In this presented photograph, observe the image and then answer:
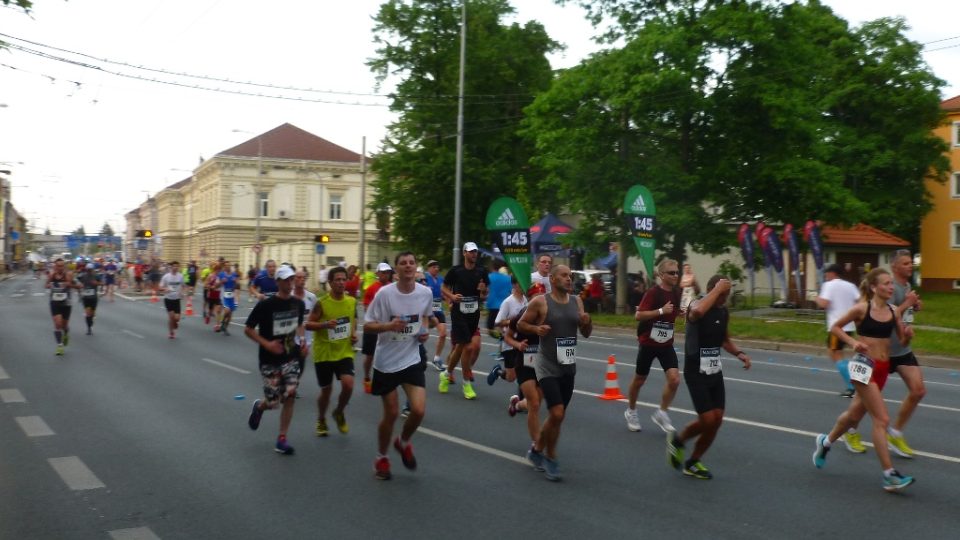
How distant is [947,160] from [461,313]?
4647 cm

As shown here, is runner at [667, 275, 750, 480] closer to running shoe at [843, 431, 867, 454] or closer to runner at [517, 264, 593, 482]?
runner at [517, 264, 593, 482]

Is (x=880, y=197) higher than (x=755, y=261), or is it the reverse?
(x=880, y=197)

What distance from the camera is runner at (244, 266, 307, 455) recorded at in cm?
841

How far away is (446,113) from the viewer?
44.3m

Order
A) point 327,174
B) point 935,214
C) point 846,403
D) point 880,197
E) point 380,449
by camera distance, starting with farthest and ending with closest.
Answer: point 327,174
point 935,214
point 880,197
point 846,403
point 380,449

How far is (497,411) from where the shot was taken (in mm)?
10992

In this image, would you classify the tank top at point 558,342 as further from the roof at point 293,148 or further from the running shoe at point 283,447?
the roof at point 293,148

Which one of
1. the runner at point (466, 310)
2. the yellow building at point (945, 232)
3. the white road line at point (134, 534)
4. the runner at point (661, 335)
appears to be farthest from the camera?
the yellow building at point (945, 232)

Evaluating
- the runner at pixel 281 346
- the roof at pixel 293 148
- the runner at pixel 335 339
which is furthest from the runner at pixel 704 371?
the roof at pixel 293 148

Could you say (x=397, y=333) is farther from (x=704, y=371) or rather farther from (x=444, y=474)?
(x=704, y=371)

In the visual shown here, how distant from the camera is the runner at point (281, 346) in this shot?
8.41m

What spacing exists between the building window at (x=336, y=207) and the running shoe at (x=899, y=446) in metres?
78.3

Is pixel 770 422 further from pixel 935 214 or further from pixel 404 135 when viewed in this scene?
pixel 935 214

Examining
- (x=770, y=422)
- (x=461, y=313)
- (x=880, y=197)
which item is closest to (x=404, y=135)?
(x=880, y=197)
